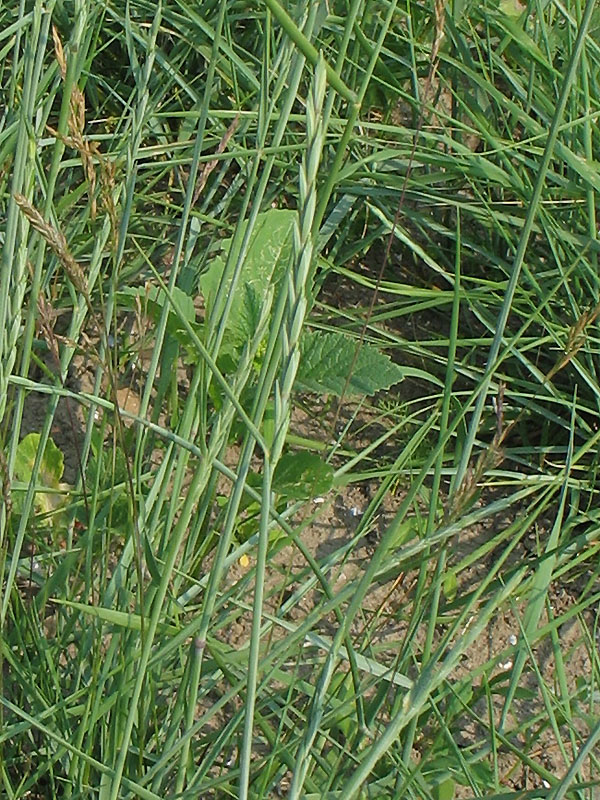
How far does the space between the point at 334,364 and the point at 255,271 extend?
0.55 feet

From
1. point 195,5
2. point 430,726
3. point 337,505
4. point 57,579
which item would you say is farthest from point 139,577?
point 195,5

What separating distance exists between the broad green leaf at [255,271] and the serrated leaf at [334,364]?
0.27ft

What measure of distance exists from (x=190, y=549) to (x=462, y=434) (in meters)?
0.50

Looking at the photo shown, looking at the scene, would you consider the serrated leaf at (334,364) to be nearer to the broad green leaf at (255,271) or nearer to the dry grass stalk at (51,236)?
the broad green leaf at (255,271)

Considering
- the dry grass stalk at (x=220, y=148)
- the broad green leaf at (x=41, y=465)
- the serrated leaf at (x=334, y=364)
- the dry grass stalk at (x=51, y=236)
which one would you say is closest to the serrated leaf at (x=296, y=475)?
the serrated leaf at (x=334, y=364)

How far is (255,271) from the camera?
4.53 ft

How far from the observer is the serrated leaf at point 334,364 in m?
1.30

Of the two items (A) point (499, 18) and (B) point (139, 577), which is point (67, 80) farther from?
(A) point (499, 18)

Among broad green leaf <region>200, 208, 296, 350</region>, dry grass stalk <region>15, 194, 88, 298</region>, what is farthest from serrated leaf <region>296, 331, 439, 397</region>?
dry grass stalk <region>15, 194, 88, 298</region>

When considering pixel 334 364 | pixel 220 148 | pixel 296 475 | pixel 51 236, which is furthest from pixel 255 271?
pixel 51 236

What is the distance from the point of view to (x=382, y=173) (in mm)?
1559

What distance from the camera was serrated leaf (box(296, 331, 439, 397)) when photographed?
130cm

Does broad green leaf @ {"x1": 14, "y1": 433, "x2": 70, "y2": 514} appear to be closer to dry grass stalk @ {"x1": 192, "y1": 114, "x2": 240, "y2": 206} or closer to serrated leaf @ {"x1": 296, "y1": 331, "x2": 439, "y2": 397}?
serrated leaf @ {"x1": 296, "y1": 331, "x2": 439, "y2": 397}

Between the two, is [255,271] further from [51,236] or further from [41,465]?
[51,236]
